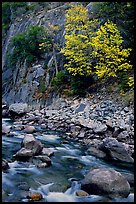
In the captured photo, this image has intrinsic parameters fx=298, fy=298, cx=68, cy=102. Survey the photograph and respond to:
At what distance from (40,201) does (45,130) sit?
1083 centimetres

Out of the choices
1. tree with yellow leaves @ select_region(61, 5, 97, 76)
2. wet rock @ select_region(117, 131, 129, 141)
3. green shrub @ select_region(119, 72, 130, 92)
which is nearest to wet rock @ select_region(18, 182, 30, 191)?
wet rock @ select_region(117, 131, 129, 141)

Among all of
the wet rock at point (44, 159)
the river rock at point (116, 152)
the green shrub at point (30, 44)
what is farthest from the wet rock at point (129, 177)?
the green shrub at point (30, 44)

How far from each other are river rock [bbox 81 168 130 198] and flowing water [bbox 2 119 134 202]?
7.9 inches

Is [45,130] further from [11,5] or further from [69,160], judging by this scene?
[11,5]

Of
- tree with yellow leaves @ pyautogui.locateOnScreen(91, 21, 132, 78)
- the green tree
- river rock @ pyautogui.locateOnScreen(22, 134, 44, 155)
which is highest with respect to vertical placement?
the green tree

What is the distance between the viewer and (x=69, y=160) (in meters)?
13.1

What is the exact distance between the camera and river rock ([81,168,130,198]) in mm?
9195

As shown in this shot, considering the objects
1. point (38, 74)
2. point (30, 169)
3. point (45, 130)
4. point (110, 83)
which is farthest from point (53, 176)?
point (38, 74)

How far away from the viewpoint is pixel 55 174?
36.4 ft

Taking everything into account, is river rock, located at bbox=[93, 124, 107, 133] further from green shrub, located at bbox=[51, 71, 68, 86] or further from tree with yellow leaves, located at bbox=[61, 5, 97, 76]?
green shrub, located at bbox=[51, 71, 68, 86]

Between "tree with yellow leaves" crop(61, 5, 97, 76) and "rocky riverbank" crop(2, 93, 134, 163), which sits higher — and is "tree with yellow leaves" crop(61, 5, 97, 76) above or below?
above

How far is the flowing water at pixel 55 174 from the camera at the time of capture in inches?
356

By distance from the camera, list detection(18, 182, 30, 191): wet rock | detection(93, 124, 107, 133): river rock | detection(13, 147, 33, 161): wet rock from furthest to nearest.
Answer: detection(93, 124, 107, 133): river rock → detection(13, 147, 33, 161): wet rock → detection(18, 182, 30, 191): wet rock

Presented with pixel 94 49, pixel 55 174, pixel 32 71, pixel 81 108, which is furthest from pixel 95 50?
pixel 55 174
